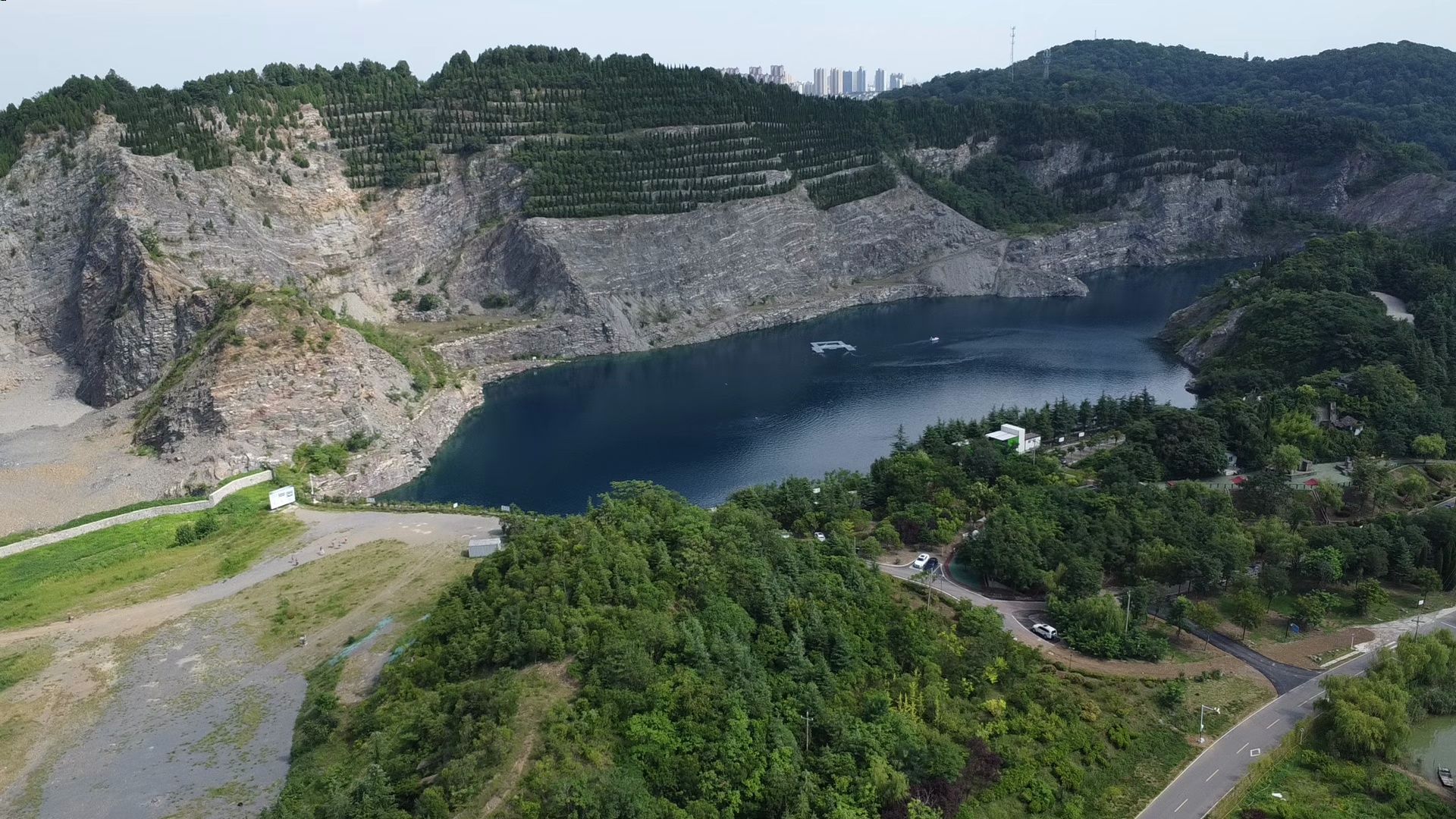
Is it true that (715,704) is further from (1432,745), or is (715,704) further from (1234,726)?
(1432,745)

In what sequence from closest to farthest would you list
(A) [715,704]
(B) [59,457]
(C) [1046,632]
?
(A) [715,704], (C) [1046,632], (B) [59,457]

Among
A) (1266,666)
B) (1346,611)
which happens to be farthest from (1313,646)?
(1346,611)

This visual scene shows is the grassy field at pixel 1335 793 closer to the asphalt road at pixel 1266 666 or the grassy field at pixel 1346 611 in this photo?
the asphalt road at pixel 1266 666

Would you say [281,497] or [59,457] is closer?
[281,497]

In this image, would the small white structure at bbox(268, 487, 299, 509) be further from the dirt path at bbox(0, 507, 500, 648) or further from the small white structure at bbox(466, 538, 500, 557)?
the small white structure at bbox(466, 538, 500, 557)

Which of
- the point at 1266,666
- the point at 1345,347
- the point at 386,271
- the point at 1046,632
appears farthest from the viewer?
the point at 386,271

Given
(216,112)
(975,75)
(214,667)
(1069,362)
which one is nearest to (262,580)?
(214,667)
